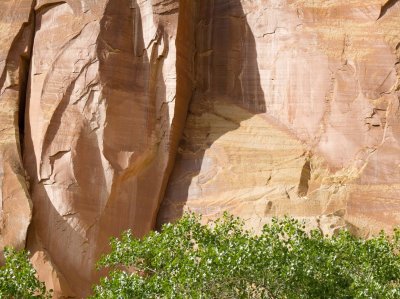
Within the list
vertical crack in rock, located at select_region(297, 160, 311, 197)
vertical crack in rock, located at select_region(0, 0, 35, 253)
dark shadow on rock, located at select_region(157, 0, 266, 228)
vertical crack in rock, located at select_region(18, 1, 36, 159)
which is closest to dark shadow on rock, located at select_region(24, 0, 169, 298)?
vertical crack in rock, located at select_region(0, 0, 35, 253)

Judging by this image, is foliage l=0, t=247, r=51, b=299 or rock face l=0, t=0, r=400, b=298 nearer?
foliage l=0, t=247, r=51, b=299

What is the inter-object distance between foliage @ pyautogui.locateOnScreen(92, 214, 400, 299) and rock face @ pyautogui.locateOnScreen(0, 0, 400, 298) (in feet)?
11.0

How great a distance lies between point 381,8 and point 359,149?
131 inches

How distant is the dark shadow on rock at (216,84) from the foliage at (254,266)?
4827 millimetres

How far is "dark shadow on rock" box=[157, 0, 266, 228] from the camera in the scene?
24719mm

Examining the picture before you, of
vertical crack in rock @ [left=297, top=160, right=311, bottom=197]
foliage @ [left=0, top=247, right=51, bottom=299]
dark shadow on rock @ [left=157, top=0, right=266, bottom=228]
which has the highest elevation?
dark shadow on rock @ [left=157, top=0, right=266, bottom=228]

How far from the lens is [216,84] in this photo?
2562 cm

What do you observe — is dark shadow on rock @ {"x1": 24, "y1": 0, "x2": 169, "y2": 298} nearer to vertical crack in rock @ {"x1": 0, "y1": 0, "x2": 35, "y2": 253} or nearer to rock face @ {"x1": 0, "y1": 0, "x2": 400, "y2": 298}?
rock face @ {"x1": 0, "y1": 0, "x2": 400, "y2": 298}

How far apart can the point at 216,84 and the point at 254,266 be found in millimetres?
8291

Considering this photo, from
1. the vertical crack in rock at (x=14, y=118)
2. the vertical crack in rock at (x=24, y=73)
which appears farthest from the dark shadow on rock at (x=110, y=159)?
the vertical crack in rock at (x=24, y=73)

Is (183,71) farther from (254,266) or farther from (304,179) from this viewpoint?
(254,266)

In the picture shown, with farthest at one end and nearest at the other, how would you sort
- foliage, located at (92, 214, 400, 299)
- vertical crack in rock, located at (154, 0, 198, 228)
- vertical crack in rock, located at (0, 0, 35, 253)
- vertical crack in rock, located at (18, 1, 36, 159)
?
vertical crack in rock, located at (154, 0, 198, 228), vertical crack in rock, located at (18, 1, 36, 159), vertical crack in rock, located at (0, 0, 35, 253), foliage, located at (92, 214, 400, 299)

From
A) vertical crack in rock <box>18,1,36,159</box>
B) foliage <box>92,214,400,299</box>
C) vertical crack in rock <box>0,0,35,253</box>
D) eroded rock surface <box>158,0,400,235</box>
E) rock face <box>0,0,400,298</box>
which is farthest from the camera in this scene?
vertical crack in rock <box>18,1,36,159</box>

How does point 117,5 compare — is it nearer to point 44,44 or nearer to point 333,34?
point 44,44
